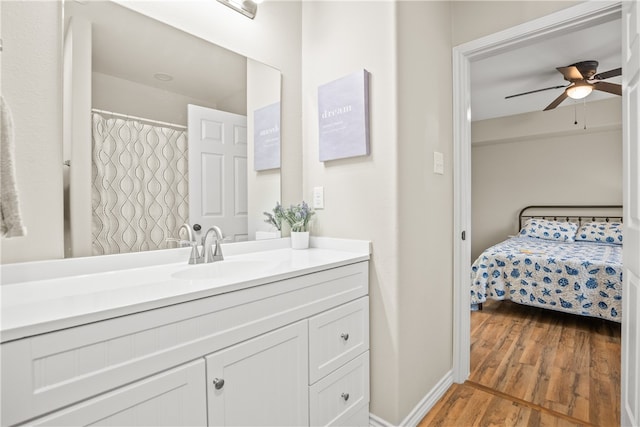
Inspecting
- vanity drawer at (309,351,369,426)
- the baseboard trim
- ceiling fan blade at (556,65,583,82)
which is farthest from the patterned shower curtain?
ceiling fan blade at (556,65,583,82)

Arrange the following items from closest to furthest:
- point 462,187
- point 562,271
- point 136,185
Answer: point 136,185 < point 462,187 < point 562,271

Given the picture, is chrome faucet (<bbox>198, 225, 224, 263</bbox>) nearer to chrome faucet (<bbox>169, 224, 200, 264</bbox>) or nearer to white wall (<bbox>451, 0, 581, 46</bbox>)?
chrome faucet (<bbox>169, 224, 200, 264</bbox>)

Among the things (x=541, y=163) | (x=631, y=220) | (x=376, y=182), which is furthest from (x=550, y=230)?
(x=376, y=182)

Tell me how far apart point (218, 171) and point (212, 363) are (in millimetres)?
949

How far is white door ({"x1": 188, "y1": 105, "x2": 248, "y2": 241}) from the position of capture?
148 centimetres

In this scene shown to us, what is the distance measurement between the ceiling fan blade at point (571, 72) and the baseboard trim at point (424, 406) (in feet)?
9.56

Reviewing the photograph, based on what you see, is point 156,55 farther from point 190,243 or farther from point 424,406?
point 424,406

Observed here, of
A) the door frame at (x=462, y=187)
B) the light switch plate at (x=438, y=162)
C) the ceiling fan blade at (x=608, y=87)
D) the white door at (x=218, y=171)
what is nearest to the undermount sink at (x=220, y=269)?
the white door at (x=218, y=171)

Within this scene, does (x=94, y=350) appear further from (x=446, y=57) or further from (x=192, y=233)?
(x=446, y=57)

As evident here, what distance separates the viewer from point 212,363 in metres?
0.91

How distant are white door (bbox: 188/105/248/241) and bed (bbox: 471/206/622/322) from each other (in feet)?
8.95

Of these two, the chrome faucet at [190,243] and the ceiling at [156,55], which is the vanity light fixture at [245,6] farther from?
the chrome faucet at [190,243]

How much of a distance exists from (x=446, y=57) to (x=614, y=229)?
3757 mm

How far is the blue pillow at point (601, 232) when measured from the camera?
3895mm
